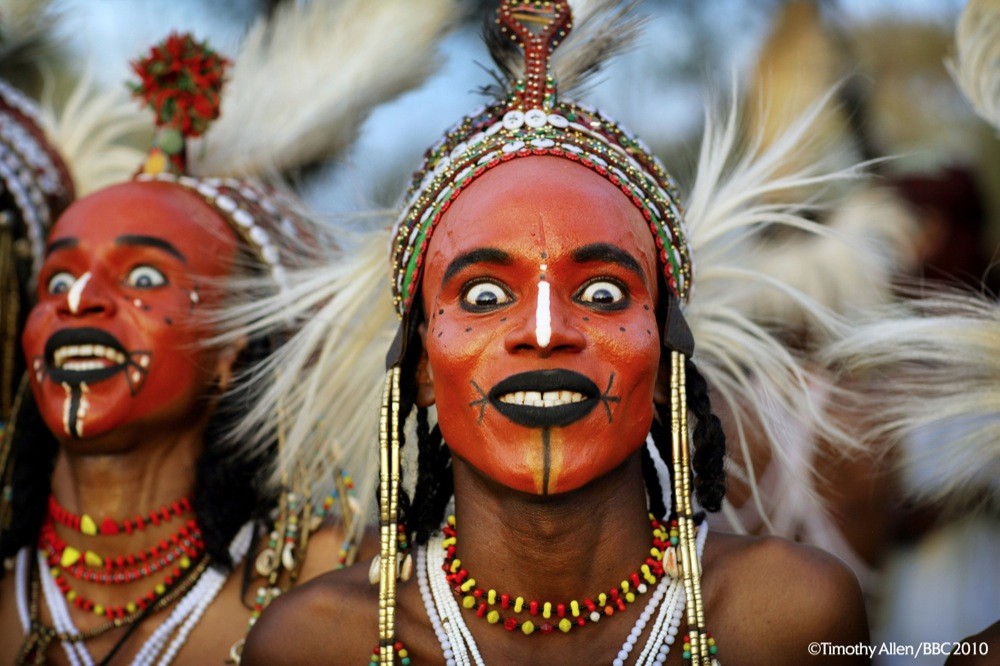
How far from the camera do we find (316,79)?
4.13m

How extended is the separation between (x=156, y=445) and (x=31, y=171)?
1330mm

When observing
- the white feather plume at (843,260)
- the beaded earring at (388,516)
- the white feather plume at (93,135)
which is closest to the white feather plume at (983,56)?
the white feather plume at (843,260)

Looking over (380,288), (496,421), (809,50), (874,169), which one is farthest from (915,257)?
(496,421)

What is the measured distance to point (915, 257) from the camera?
6098 mm

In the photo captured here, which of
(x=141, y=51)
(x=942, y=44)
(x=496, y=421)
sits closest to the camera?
(x=496, y=421)

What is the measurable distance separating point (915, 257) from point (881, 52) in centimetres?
332

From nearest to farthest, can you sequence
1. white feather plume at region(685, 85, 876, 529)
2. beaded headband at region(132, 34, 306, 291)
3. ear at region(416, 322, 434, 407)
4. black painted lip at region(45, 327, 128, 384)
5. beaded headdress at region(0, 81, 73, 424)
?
ear at region(416, 322, 434, 407), white feather plume at region(685, 85, 876, 529), black painted lip at region(45, 327, 128, 384), beaded headband at region(132, 34, 306, 291), beaded headdress at region(0, 81, 73, 424)

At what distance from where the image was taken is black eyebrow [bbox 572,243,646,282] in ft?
8.96

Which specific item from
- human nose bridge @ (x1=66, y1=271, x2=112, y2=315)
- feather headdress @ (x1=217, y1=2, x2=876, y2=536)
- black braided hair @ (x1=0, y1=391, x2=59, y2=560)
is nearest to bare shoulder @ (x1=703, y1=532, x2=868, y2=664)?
feather headdress @ (x1=217, y1=2, x2=876, y2=536)

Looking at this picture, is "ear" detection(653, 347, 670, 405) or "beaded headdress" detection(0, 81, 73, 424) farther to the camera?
"beaded headdress" detection(0, 81, 73, 424)

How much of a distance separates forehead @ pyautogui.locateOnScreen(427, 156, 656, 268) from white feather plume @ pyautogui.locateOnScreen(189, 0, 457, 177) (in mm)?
1194

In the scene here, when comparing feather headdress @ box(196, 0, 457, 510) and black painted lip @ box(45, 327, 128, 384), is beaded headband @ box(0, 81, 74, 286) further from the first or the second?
Answer: black painted lip @ box(45, 327, 128, 384)

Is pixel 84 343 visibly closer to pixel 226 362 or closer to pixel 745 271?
pixel 226 362

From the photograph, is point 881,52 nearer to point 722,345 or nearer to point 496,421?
point 722,345
